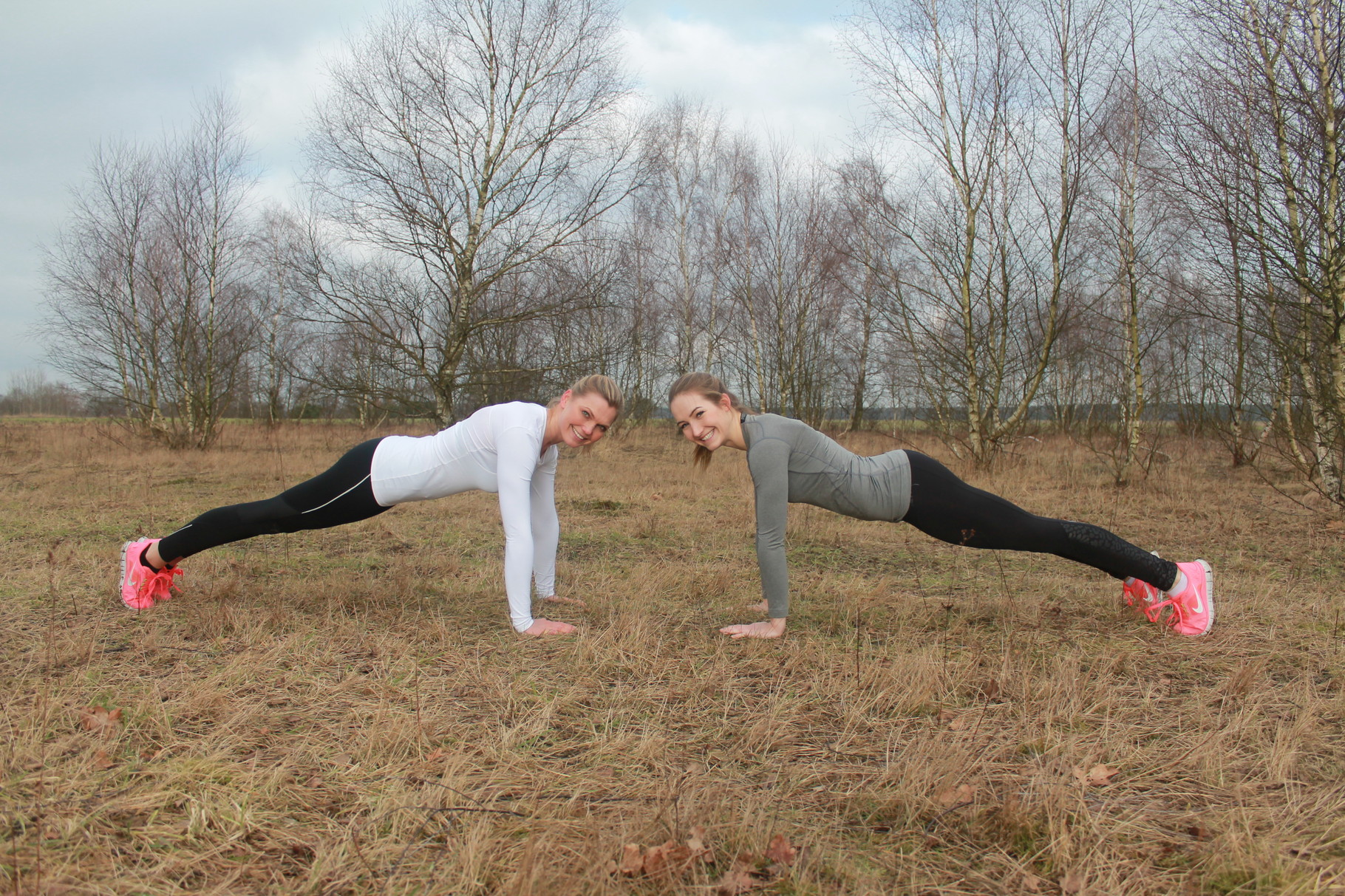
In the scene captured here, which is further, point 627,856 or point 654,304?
point 654,304

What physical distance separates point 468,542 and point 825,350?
1864 cm

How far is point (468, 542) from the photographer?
21.3 feet

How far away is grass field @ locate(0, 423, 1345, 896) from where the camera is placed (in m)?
1.83

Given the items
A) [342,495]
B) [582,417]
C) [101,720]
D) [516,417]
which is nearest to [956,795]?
[582,417]

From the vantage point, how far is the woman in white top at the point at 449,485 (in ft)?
11.8

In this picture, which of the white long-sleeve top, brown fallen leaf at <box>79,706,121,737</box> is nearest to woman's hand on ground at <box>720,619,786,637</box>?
the white long-sleeve top

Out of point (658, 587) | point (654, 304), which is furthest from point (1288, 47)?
point (654, 304)

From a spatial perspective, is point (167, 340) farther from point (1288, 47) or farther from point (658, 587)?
point (1288, 47)

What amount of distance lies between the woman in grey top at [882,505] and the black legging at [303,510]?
5.50ft

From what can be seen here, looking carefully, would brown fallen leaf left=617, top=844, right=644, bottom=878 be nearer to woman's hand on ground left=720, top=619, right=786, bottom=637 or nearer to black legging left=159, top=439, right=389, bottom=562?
woman's hand on ground left=720, top=619, right=786, bottom=637

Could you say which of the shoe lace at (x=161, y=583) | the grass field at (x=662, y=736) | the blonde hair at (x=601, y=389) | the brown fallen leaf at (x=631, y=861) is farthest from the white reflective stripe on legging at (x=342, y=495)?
the brown fallen leaf at (x=631, y=861)

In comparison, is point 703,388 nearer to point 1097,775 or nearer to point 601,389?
point 601,389

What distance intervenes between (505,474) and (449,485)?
513 mm

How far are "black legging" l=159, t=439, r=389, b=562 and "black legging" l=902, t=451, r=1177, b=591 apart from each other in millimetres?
2777
